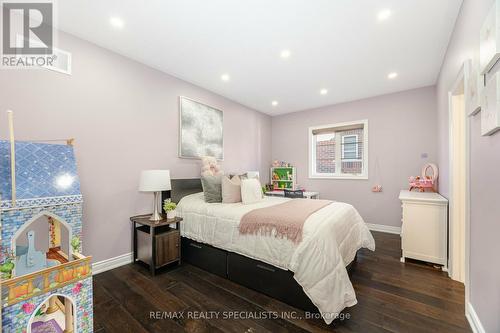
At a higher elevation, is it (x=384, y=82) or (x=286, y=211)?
(x=384, y=82)

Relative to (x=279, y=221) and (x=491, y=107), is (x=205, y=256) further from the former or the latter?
(x=491, y=107)

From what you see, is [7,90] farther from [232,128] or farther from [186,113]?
[232,128]

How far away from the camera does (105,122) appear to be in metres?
2.51

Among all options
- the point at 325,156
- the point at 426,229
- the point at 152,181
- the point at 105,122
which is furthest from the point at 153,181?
the point at 325,156

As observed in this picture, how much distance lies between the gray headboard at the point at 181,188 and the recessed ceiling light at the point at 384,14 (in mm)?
3095

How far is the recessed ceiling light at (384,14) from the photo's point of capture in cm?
197

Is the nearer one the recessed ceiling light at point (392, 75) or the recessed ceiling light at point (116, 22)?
the recessed ceiling light at point (116, 22)

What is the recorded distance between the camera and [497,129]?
3.75 ft

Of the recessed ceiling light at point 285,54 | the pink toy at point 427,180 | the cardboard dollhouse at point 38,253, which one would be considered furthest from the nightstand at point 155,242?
the pink toy at point 427,180

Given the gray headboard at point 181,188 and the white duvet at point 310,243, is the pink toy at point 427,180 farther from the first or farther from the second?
the gray headboard at point 181,188

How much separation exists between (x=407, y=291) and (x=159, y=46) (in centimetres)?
385

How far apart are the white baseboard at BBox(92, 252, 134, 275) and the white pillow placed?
166 cm

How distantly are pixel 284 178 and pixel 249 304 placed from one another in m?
3.71

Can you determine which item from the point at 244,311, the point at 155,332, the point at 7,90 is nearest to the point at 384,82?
the point at 244,311
